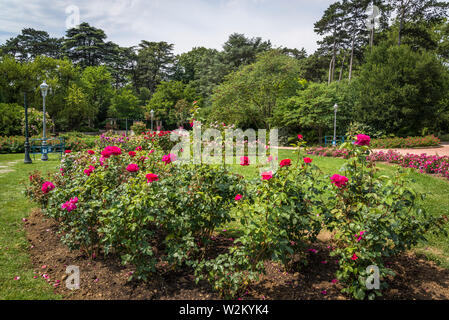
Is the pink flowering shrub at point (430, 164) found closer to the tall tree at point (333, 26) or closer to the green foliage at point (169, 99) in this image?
the tall tree at point (333, 26)

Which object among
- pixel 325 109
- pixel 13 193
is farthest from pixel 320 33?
pixel 13 193

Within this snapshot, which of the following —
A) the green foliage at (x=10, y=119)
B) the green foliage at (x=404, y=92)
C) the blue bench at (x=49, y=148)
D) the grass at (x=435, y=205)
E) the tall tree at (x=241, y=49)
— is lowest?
the grass at (x=435, y=205)

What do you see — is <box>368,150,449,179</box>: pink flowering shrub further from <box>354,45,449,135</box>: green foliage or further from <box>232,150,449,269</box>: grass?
<box>354,45,449,135</box>: green foliage

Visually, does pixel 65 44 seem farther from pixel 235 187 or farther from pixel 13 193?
pixel 235 187

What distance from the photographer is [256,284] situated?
241 cm

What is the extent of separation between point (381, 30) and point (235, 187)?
105 feet

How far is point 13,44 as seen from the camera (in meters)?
30.9

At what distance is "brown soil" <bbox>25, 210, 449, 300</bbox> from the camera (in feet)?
7.41

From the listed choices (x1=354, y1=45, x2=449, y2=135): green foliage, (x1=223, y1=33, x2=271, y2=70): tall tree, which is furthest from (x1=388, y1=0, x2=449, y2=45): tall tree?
(x1=223, y1=33, x2=271, y2=70): tall tree

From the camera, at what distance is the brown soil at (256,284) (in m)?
2.26

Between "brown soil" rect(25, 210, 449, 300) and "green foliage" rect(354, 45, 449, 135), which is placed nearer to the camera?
"brown soil" rect(25, 210, 449, 300)

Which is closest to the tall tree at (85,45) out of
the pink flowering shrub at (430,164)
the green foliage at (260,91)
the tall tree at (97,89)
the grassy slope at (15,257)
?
the tall tree at (97,89)

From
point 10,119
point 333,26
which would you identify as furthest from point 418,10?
point 10,119

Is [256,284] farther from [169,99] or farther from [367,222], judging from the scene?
[169,99]
